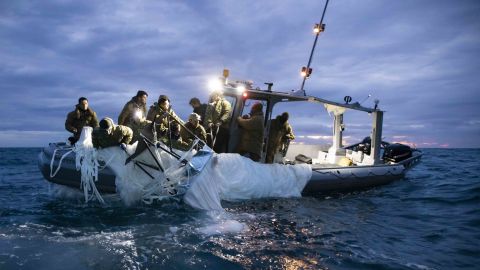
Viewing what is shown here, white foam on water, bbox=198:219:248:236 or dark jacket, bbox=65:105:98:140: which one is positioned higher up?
dark jacket, bbox=65:105:98:140

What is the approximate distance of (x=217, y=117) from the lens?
769 cm

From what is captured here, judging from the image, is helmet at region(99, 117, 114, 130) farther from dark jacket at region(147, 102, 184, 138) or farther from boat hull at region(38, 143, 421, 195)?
dark jacket at region(147, 102, 184, 138)

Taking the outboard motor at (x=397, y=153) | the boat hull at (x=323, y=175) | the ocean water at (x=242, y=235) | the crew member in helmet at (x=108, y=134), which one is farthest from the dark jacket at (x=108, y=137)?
the outboard motor at (x=397, y=153)

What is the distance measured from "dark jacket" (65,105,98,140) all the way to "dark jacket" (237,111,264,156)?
360 cm

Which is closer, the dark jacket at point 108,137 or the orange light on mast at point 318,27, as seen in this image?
the dark jacket at point 108,137

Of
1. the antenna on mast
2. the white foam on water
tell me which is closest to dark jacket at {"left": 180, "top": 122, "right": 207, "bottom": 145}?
the white foam on water

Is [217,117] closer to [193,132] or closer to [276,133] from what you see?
[193,132]

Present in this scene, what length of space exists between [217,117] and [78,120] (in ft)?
10.7

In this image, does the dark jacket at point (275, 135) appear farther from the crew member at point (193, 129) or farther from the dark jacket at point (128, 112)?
the dark jacket at point (128, 112)

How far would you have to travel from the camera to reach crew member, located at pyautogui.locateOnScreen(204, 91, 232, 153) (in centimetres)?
762

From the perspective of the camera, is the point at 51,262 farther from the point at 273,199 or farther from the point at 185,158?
the point at 273,199

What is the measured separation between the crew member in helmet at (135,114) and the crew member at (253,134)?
226cm

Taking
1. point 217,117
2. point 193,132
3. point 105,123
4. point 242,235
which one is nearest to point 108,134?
point 105,123

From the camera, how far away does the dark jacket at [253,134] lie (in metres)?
7.62
